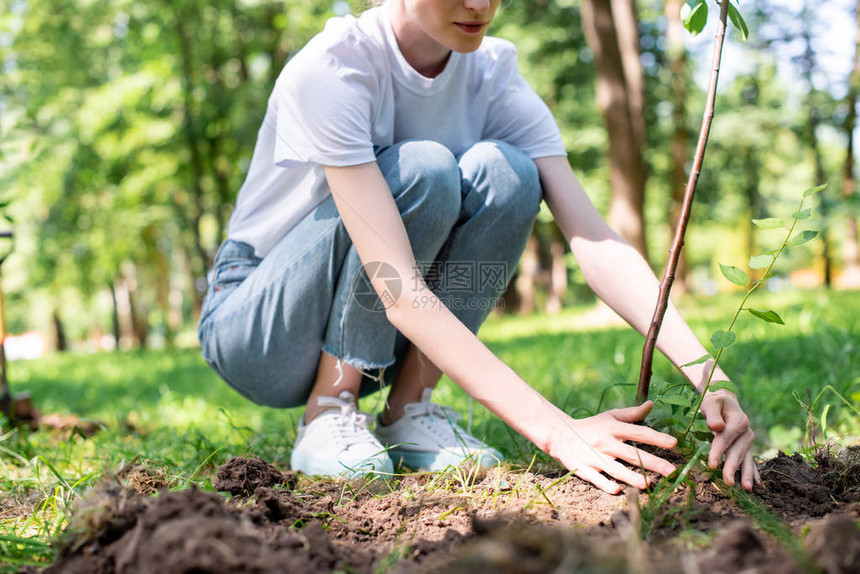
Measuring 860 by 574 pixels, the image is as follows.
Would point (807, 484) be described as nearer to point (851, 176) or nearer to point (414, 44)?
point (414, 44)

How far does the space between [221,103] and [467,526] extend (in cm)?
992

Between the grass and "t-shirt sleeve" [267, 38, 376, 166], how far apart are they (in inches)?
30.4

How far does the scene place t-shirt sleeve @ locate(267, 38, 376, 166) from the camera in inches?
61.0

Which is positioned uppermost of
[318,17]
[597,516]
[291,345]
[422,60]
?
[318,17]

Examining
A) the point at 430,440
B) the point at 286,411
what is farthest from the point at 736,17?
the point at 286,411

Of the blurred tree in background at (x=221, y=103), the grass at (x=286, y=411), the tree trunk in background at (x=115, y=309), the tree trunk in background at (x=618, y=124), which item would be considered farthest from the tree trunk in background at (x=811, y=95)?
the tree trunk in background at (x=115, y=309)

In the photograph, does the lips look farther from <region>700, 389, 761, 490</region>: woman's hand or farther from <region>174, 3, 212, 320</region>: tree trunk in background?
<region>174, 3, 212, 320</region>: tree trunk in background

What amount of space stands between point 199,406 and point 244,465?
2262mm

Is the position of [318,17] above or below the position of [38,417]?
above

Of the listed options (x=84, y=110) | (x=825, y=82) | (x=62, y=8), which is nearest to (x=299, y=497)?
(x=84, y=110)

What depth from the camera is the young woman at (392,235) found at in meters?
1.53

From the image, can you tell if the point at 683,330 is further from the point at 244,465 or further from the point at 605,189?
the point at 605,189

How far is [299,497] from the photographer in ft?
4.55

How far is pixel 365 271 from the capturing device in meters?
1.72
